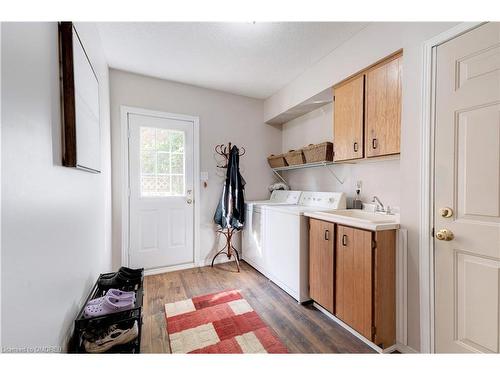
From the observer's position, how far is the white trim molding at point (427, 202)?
1297 millimetres

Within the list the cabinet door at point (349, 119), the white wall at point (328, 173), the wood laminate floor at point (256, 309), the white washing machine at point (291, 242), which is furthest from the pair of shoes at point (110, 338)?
the white wall at point (328, 173)

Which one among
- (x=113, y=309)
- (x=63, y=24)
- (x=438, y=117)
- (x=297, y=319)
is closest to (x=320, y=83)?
(x=438, y=117)

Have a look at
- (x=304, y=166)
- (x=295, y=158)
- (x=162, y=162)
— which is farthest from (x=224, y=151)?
(x=304, y=166)

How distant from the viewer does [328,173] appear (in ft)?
8.48

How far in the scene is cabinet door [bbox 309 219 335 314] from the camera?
5.74ft

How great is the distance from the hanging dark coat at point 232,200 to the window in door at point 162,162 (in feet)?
1.84

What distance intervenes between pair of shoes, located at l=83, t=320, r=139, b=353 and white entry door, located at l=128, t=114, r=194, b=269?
62.1 inches

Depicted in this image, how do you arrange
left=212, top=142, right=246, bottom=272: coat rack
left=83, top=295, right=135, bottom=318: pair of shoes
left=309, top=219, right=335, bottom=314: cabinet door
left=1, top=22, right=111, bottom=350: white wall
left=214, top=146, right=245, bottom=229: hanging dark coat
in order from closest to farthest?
left=1, top=22, right=111, bottom=350: white wall, left=83, top=295, right=135, bottom=318: pair of shoes, left=309, top=219, right=335, bottom=314: cabinet door, left=214, top=146, right=245, bottom=229: hanging dark coat, left=212, top=142, right=246, bottom=272: coat rack

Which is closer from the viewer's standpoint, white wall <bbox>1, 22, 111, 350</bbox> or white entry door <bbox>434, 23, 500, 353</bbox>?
white wall <bbox>1, 22, 111, 350</bbox>

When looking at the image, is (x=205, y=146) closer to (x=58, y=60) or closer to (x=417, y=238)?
(x=58, y=60)

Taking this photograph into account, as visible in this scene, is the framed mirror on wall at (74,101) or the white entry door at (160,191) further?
the white entry door at (160,191)

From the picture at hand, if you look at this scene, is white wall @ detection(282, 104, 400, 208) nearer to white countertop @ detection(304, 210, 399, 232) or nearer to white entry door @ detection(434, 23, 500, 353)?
white countertop @ detection(304, 210, 399, 232)

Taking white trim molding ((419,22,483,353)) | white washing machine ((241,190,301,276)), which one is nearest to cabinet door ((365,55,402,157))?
white trim molding ((419,22,483,353))

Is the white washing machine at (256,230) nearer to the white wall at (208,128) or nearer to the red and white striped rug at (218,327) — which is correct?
the white wall at (208,128)
